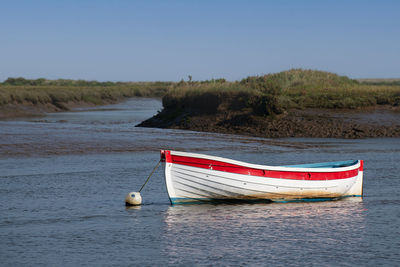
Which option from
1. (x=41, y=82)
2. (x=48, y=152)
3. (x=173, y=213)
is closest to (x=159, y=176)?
(x=173, y=213)

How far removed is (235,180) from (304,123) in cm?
2145

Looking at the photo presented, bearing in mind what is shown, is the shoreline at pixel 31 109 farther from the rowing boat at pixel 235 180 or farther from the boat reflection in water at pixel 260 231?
the boat reflection in water at pixel 260 231

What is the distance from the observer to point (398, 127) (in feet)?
116

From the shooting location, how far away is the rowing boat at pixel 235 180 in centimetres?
1484

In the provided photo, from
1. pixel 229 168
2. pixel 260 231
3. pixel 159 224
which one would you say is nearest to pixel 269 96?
pixel 229 168

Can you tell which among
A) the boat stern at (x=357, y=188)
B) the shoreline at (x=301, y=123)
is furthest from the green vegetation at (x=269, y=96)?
the boat stern at (x=357, y=188)

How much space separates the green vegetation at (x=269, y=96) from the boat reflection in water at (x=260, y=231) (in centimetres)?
2179

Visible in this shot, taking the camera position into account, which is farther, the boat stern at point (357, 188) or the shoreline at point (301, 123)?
the shoreline at point (301, 123)

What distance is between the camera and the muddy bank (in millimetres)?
34656

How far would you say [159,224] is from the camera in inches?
526

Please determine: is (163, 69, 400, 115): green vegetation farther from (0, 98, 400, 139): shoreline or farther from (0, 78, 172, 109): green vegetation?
(0, 78, 172, 109): green vegetation

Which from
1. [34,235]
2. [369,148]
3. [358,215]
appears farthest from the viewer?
[369,148]

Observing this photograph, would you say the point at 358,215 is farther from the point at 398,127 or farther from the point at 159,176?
the point at 398,127

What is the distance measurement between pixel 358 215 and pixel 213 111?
25102 mm
